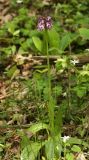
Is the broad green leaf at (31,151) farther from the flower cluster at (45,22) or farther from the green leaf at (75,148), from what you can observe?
the flower cluster at (45,22)

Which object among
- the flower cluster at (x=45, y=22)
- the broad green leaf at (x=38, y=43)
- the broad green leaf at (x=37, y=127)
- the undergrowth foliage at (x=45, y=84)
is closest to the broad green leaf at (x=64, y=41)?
the undergrowth foliage at (x=45, y=84)

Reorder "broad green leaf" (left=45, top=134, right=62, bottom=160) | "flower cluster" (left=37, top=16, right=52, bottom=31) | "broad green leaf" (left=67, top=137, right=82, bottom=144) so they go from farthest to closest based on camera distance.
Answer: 1. "broad green leaf" (left=67, top=137, right=82, bottom=144)
2. "broad green leaf" (left=45, top=134, right=62, bottom=160)
3. "flower cluster" (left=37, top=16, right=52, bottom=31)

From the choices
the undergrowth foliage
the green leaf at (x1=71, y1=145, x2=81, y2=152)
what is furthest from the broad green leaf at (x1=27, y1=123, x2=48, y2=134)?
the green leaf at (x1=71, y1=145, x2=81, y2=152)

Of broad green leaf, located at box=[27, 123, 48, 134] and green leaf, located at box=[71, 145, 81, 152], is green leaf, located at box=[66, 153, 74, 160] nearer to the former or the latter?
green leaf, located at box=[71, 145, 81, 152]

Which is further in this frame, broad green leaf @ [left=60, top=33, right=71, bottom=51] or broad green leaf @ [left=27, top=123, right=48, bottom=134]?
broad green leaf @ [left=60, top=33, right=71, bottom=51]

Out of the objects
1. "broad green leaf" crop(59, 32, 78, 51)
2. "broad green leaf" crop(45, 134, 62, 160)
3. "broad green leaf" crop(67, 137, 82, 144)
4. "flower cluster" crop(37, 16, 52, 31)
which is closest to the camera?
"flower cluster" crop(37, 16, 52, 31)

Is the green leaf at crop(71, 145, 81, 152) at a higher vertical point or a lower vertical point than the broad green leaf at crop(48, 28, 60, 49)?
lower

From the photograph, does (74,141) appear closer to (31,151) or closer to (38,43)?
(31,151)

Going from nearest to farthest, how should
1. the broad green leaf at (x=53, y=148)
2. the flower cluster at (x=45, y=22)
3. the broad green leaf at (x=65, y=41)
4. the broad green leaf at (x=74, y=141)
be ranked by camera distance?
the flower cluster at (x=45, y=22) < the broad green leaf at (x=53, y=148) < the broad green leaf at (x=74, y=141) < the broad green leaf at (x=65, y=41)

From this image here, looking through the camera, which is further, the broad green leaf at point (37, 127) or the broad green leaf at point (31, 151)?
the broad green leaf at point (37, 127)
